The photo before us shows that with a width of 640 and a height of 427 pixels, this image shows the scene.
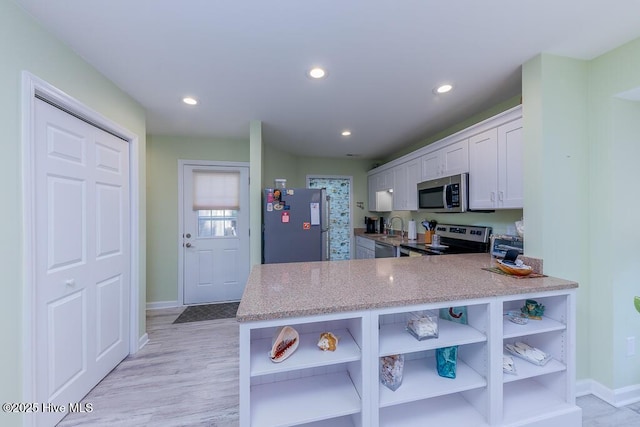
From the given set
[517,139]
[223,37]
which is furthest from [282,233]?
[517,139]

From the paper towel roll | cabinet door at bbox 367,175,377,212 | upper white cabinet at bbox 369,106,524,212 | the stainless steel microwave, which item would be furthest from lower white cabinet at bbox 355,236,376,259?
the stainless steel microwave

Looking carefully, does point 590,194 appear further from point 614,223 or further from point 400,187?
point 400,187

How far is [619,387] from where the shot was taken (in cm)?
169

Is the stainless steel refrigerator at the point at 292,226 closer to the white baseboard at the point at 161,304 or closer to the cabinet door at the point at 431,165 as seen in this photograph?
the cabinet door at the point at 431,165

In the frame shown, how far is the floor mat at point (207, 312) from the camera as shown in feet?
10.1

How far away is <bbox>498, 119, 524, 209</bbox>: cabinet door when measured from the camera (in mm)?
1954

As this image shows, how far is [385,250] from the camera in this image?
11.8 feet

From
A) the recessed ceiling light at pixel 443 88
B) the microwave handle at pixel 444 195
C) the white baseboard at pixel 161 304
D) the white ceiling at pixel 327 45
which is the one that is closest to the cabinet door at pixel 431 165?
the microwave handle at pixel 444 195

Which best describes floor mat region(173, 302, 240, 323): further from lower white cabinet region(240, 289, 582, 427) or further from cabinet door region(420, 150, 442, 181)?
cabinet door region(420, 150, 442, 181)

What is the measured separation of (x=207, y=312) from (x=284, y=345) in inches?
101

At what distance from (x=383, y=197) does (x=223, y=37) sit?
3.58 meters

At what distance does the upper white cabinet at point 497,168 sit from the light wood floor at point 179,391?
1.50 metres

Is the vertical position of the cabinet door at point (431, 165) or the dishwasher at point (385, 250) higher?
the cabinet door at point (431, 165)

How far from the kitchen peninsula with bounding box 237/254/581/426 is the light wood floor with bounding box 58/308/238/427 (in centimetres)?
67
